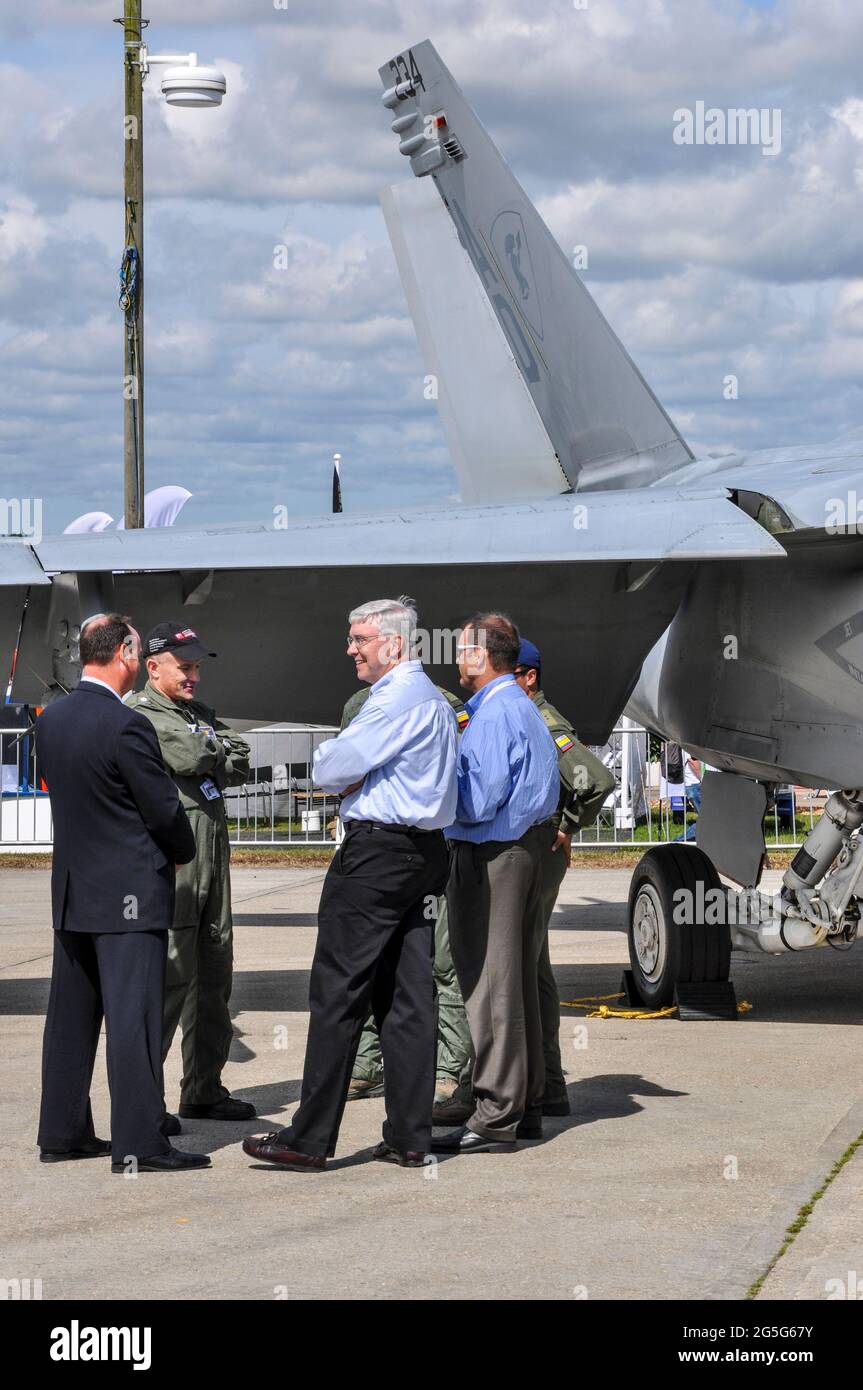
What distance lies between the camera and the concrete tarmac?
4613 mm

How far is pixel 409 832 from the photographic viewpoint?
230 inches

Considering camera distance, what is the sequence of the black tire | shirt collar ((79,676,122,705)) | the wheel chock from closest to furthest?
1. shirt collar ((79,676,122,705))
2. the wheel chock
3. the black tire

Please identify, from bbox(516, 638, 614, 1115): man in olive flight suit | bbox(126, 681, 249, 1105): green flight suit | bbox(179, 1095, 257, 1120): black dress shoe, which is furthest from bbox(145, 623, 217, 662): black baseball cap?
bbox(179, 1095, 257, 1120): black dress shoe

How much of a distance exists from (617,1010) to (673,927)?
0.59 m

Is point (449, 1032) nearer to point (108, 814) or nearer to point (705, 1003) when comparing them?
point (108, 814)

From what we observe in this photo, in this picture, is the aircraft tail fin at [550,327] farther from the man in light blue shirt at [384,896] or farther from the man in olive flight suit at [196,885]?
the man in light blue shirt at [384,896]

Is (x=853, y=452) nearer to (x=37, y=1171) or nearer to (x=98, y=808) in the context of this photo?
(x=98, y=808)

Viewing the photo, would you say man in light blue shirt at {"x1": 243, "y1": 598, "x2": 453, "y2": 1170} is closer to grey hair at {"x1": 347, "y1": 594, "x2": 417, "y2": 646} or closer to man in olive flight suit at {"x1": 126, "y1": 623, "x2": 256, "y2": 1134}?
grey hair at {"x1": 347, "y1": 594, "x2": 417, "y2": 646}

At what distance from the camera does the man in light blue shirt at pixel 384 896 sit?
5801mm

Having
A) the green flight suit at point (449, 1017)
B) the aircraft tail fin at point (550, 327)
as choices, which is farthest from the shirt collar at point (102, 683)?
the aircraft tail fin at point (550, 327)

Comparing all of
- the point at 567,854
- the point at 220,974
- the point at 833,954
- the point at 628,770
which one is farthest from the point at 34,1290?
the point at 628,770

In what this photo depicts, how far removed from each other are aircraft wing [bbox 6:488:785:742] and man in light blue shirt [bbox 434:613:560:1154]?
182 cm

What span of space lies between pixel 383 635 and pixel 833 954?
7347 millimetres

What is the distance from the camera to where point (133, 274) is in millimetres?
16266
